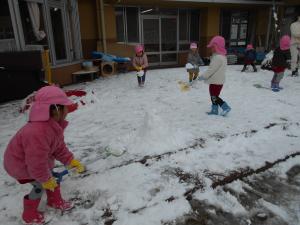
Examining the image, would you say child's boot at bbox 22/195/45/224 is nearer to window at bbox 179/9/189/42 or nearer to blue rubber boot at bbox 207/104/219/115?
blue rubber boot at bbox 207/104/219/115

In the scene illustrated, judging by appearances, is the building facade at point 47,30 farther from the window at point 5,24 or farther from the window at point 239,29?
the window at point 239,29

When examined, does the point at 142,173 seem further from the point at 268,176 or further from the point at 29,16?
the point at 29,16

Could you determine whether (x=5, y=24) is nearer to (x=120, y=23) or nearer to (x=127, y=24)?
(x=120, y=23)

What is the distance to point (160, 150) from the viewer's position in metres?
3.58

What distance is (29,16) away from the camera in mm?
7316

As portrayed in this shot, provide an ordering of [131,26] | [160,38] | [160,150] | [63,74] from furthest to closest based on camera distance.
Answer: [160,38], [131,26], [63,74], [160,150]

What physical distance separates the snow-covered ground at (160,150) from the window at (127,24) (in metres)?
6.02

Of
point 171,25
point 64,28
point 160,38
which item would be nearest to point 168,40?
point 160,38

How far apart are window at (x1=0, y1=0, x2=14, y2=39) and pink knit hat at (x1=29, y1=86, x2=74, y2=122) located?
18.9 ft

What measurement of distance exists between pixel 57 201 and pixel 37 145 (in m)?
0.75

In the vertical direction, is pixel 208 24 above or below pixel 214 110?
above

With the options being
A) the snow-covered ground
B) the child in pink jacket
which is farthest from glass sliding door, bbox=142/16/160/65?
the child in pink jacket

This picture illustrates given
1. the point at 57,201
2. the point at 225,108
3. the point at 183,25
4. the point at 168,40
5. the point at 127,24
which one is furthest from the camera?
the point at 183,25

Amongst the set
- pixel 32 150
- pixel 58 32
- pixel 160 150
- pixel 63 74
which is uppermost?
pixel 58 32
